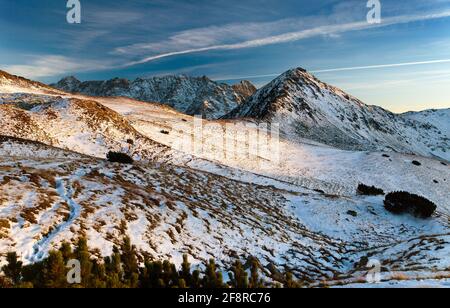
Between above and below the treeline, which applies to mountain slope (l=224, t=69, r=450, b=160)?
above

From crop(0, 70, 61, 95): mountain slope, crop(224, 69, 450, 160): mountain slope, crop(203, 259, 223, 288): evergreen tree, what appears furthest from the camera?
crop(224, 69, 450, 160): mountain slope

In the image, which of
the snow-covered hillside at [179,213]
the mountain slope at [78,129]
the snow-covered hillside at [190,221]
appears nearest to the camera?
the snow-covered hillside at [190,221]

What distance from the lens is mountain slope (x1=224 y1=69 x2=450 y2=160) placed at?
86.2 m

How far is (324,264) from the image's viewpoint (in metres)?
16.3

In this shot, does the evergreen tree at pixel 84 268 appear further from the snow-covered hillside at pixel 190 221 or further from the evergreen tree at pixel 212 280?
the snow-covered hillside at pixel 190 221

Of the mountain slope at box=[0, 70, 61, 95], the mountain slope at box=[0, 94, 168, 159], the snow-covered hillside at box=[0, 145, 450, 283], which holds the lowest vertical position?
the snow-covered hillside at box=[0, 145, 450, 283]

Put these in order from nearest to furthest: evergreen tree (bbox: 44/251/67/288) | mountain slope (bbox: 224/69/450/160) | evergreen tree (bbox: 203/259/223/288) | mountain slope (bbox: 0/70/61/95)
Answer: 1. evergreen tree (bbox: 44/251/67/288)
2. evergreen tree (bbox: 203/259/223/288)
3. mountain slope (bbox: 0/70/61/95)
4. mountain slope (bbox: 224/69/450/160)

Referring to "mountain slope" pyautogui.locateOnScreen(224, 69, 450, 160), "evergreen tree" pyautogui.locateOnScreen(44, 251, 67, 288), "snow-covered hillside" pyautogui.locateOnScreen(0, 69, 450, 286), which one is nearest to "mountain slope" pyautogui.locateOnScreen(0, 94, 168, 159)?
"snow-covered hillside" pyautogui.locateOnScreen(0, 69, 450, 286)

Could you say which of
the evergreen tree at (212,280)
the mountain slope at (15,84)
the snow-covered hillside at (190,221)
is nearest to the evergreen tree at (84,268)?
the evergreen tree at (212,280)

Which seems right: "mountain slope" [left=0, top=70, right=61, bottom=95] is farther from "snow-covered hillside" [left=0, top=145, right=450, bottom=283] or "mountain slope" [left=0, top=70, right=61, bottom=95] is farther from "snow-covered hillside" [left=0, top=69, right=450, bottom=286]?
"snow-covered hillside" [left=0, top=145, right=450, bottom=283]

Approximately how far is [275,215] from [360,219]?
682cm

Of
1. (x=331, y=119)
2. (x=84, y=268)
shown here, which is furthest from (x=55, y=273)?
(x=331, y=119)

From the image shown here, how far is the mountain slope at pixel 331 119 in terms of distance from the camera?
86188 mm
